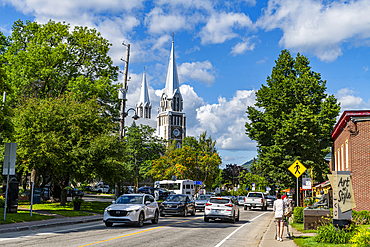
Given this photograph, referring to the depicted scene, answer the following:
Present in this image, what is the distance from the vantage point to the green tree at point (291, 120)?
30.9 meters

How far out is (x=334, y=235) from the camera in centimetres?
1123

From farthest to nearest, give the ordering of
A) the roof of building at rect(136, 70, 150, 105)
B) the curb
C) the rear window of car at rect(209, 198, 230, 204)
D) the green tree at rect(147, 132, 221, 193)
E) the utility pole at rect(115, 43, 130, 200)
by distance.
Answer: the roof of building at rect(136, 70, 150, 105)
the green tree at rect(147, 132, 221, 193)
the utility pole at rect(115, 43, 130, 200)
the rear window of car at rect(209, 198, 230, 204)
the curb

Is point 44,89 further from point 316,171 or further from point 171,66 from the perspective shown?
point 171,66

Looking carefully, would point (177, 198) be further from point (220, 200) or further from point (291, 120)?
point (291, 120)

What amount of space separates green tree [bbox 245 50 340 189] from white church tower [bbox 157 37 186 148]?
98660 millimetres

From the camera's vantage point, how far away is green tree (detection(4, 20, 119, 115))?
107 ft

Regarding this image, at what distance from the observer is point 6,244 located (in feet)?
36.5

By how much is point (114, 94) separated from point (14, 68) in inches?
350

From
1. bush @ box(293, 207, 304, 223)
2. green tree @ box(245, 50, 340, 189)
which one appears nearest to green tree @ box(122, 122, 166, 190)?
green tree @ box(245, 50, 340, 189)

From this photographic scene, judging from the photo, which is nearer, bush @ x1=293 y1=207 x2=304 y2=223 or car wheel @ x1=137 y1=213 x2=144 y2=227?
car wheel @ x1=137 y1=213 x2=144 y2=227

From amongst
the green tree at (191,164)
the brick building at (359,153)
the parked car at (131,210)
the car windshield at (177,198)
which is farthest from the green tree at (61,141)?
the green tree at (191,164)

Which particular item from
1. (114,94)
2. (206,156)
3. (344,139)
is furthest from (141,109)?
(344,139)

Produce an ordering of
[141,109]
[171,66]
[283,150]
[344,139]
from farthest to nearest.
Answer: [141,109] < [171,66] < [283,150] < [344,139]

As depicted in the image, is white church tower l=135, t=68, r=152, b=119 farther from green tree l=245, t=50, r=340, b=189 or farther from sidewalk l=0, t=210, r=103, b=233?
sidewalk l=0, t=210, r=103, b=233
